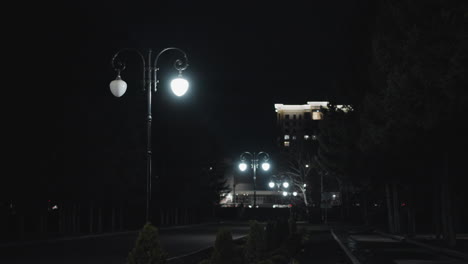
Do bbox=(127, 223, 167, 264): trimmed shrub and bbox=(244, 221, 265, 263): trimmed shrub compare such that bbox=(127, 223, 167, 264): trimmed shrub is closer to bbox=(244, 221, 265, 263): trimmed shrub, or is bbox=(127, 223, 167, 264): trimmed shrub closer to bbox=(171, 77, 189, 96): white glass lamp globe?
bbox=(171, 77, 189, 96): white glass lamp globe

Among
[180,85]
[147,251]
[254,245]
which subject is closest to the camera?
[147,251]

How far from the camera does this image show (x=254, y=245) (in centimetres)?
1792

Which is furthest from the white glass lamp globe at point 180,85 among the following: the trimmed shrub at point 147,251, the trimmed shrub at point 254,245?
the trimmed shrub at point 147,251

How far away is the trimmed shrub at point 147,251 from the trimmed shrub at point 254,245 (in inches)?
302

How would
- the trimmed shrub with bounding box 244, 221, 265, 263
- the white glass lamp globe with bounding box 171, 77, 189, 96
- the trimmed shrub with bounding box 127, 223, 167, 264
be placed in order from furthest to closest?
1. the trimmed shrub with bounding box 244, 221, 265, 263
2. the white glass lamp globe with bounding box 171, 77, 189, 96
3. the trimmed shrub with bounding box 127, 223, 167, 264

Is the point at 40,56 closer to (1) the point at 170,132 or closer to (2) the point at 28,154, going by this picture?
(2) the point at 28,154

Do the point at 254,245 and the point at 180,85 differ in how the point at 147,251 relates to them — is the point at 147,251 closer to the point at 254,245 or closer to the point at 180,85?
the point at 180,85

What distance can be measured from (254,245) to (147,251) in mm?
8174

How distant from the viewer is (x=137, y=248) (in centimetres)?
994

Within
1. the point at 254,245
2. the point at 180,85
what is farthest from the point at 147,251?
the point at 254,245

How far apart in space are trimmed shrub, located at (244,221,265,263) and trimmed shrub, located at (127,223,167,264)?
767 centimetres

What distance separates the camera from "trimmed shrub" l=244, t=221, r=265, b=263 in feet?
58.2

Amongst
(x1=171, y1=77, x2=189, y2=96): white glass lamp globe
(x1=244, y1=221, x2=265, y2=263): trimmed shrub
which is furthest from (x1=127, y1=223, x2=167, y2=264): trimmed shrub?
(x1=244, y1=221, x2=265, y2=263): trimmed shrub

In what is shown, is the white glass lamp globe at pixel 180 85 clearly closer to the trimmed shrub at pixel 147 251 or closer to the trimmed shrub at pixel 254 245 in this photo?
the trimmed shrub at pixel 254 245
